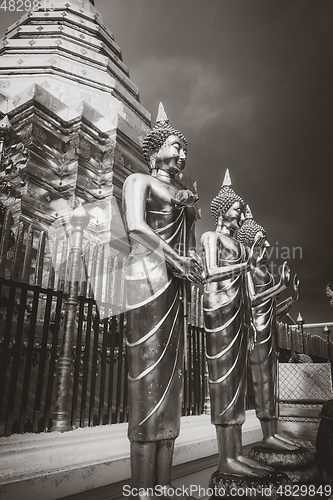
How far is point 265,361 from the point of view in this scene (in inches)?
131

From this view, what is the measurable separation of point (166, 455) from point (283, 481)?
0.83 m

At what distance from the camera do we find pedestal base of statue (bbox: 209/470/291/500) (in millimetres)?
2146

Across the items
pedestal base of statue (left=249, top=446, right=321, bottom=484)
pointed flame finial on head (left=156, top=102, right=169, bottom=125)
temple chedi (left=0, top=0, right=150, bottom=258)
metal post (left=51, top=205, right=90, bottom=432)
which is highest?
temple chedi (left=0, top=0, right=150, bottom=258)

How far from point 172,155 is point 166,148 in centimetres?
6

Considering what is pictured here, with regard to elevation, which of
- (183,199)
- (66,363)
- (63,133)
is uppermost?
(63,133)

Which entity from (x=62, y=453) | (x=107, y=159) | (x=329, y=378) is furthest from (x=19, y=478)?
(x=107, y=159)

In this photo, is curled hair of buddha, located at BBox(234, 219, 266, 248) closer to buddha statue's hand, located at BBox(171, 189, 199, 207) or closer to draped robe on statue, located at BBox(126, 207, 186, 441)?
buddha statue's hand, located at BBox(171, 189, 199, 207)

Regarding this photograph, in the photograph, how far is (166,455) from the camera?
1.87 meters

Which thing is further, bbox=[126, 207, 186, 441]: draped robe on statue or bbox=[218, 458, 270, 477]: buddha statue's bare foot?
bbox=[218, 458, 270, 477]: buddha statue's bare foot

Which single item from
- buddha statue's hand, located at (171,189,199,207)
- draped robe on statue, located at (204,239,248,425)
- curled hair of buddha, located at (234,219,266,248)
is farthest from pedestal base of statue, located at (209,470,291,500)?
curled hair of buddha, located at (234,219,266,248)

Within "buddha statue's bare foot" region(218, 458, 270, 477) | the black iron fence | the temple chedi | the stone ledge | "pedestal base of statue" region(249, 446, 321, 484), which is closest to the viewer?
the stone ledge

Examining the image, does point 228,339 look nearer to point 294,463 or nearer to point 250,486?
point 250,486

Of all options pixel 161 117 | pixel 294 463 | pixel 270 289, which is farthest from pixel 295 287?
pixel 161 117

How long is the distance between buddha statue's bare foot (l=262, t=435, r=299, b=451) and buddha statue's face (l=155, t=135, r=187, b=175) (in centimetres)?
218
